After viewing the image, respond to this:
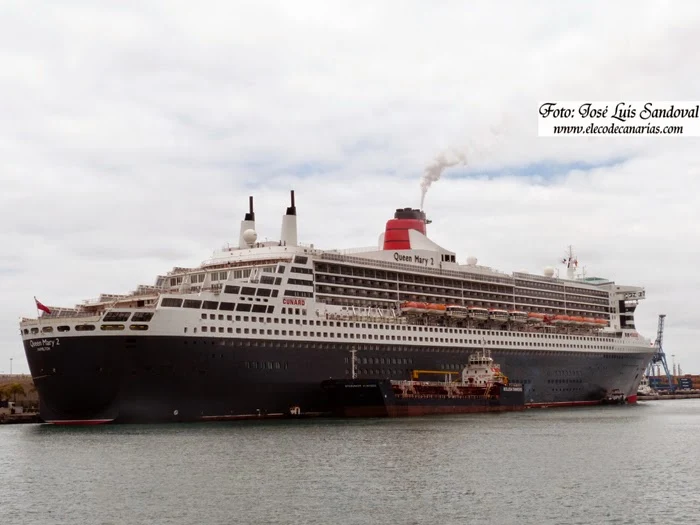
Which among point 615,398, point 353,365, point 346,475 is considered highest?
point 353,365

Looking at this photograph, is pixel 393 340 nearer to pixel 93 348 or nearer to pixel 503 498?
pixel 93 348

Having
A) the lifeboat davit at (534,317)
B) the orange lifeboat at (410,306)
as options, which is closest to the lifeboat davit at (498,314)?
the lifeboat davit at (534,317)

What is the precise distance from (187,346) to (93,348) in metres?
5.95

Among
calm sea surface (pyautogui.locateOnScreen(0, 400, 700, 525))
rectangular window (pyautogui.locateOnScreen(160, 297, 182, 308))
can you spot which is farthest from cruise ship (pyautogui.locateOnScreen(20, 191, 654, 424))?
calm sea surface (pyautogui.locateOnScreen(0, 400, 700, 525))

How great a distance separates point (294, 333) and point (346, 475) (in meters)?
29.7

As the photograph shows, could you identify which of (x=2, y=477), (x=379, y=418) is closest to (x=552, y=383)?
(x=379, y=418)

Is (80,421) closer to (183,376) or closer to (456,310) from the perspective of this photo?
(183,376)

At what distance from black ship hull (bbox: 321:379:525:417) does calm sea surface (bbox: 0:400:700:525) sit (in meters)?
8.66

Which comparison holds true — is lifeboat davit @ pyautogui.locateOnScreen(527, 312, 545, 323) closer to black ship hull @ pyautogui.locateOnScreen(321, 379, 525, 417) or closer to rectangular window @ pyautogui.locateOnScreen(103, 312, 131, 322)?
black ship hull @ pyautogui.locateOnScreen(321, 379, 525, 417)

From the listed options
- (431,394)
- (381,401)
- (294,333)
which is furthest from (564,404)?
(294,333)

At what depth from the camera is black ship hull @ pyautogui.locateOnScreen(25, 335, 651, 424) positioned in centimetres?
5953

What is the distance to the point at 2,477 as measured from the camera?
4016 cm

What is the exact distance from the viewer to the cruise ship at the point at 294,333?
60.0 metres

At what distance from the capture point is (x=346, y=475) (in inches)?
1501
